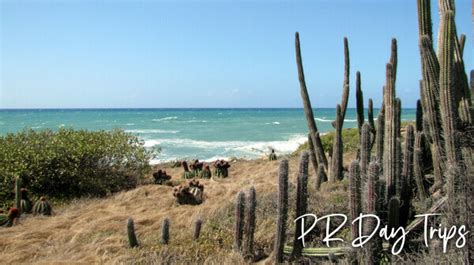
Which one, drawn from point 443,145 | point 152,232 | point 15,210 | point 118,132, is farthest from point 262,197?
point 118,132

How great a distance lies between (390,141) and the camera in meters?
5.14

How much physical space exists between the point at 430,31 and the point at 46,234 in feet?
18.3

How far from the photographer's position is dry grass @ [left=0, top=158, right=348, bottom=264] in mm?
5086

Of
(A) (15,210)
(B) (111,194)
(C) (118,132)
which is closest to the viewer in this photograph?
(A) (15,210)

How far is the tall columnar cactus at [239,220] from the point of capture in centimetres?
495

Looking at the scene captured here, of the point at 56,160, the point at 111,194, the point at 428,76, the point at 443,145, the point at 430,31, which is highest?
the point at 430,31

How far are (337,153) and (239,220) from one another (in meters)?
3.10

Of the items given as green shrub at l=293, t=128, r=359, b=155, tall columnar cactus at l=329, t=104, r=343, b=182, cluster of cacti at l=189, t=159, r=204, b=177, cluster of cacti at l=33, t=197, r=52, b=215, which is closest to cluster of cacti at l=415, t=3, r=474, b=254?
tall columnar cactus at l=329, t=104, r=343, b=182

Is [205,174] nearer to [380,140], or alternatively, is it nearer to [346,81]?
[346,81]

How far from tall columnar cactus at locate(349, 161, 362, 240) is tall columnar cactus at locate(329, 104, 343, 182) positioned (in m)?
3.11

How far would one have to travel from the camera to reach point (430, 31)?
17.2 ft

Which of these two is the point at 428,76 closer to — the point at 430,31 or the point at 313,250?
the point at 430,31

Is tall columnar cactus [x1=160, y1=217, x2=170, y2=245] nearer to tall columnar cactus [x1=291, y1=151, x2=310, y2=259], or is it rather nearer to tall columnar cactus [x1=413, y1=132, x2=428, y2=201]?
tall columnar cactus [x1=291, y1=151, x2=310, y2=259]

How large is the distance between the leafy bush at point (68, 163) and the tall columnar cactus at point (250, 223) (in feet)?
17.6
